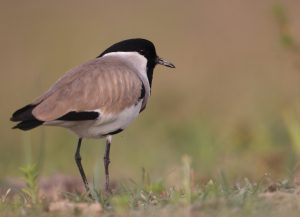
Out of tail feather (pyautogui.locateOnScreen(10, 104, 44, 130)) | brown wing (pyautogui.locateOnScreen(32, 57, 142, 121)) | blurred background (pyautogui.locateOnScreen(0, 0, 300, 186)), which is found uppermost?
brown wing (pyautogui.locateOnScreen(32, 57, 142, 121))

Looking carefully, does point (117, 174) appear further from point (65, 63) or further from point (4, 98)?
point (65, 63)

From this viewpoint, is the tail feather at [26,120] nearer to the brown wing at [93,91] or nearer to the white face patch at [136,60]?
the brown wing at [93,91]

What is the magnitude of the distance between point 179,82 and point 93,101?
7608 mm

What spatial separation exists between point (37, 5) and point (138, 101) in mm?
13589

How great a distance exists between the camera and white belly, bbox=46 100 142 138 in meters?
6.62

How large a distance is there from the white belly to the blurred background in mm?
604

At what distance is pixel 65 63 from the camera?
15242 mm

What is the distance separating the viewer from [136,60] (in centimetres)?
744

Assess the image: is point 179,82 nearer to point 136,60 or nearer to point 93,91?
point 136,60

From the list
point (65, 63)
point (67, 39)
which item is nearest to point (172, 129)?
point (65, 63)

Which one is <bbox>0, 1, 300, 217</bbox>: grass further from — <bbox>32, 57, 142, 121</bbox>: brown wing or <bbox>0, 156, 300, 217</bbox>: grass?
<bbox>32, 57, 142, 121</bbox>: brown wing

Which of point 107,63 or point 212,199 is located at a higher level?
point 107,63

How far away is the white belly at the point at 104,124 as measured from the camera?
6.62m

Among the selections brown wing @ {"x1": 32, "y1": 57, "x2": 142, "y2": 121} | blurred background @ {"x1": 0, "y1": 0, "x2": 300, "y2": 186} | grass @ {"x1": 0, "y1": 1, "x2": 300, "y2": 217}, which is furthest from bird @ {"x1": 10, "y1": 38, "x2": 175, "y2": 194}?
blurred background @ {"x1": 0, "y1": 0, "x2": 300, "y2": 186}
